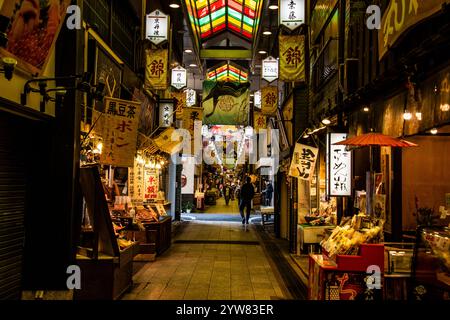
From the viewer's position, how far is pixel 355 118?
11273mm

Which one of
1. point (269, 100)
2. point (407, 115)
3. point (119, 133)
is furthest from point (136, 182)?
point (407, 115)

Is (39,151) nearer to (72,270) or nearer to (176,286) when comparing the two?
(72,270)

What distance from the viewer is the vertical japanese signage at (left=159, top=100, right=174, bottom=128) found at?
22.8 m

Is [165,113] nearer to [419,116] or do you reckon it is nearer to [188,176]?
[188,176]

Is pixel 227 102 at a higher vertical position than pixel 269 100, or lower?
higher

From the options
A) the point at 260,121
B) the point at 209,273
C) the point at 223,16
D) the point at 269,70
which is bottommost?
the point at 209,273

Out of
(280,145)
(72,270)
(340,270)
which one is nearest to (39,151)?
(72,270)

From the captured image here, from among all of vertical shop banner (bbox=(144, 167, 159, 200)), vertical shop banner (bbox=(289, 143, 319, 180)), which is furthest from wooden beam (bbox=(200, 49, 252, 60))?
vertical shop banner (bbox=(289, 143, 319, 180))

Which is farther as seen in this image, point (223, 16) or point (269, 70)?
point (223, 16)

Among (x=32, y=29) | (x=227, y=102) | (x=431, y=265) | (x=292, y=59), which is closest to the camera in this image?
(x=431, y=265)

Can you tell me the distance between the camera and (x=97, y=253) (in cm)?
970

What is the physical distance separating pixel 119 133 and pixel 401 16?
6.48 m

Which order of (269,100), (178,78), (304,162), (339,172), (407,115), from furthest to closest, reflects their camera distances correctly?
(178,78) → (269,100) → (304,162) → (339,172) → (407,115)

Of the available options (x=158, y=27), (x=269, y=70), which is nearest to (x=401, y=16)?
(x=158, y=27)
